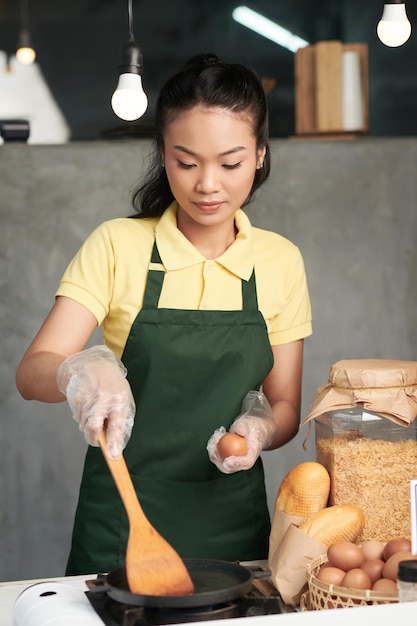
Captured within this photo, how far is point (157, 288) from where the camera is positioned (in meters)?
1.90

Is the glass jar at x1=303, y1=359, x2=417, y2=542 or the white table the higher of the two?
the glass jar at x1=303, y1=359, x2=417, y2=542

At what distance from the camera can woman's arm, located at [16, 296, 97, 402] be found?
1.71 metres

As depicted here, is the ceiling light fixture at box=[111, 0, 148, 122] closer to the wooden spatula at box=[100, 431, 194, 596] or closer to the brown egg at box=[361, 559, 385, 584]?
the wooden spatula at box=[100, 431, 194, 596]

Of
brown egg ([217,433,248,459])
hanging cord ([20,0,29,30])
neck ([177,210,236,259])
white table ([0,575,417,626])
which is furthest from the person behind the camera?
hanging cord ([20,0,29,30])

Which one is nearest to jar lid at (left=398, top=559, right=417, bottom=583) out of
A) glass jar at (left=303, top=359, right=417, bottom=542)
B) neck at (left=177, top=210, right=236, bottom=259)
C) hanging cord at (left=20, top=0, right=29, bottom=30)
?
→ glass jar at (left=303, top=359, right=417, bottom=542)

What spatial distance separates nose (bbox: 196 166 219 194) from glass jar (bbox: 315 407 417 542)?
1.77 feet

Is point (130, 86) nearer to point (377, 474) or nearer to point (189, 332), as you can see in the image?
point (189, 332)

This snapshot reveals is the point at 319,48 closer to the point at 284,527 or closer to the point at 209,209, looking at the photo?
the point at 209,209

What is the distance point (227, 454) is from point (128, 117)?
90 cm

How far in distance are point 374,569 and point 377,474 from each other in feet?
0.88

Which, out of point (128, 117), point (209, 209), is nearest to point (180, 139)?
point (209, 209)

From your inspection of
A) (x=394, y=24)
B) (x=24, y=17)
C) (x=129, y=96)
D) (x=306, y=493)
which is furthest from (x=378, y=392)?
(x=24, y=17)

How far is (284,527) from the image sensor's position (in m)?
1.49

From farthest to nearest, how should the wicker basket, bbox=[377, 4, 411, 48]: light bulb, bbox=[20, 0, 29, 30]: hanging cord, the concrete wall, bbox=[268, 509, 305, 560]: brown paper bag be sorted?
bbox=[20, 0, 29, 30]: hanging cord, the concrete wall, bbox=[377, 4, 411, 48]: light bulb, bbox=[268, 509, 305, 560]: brown paper bag, the wicker basket
